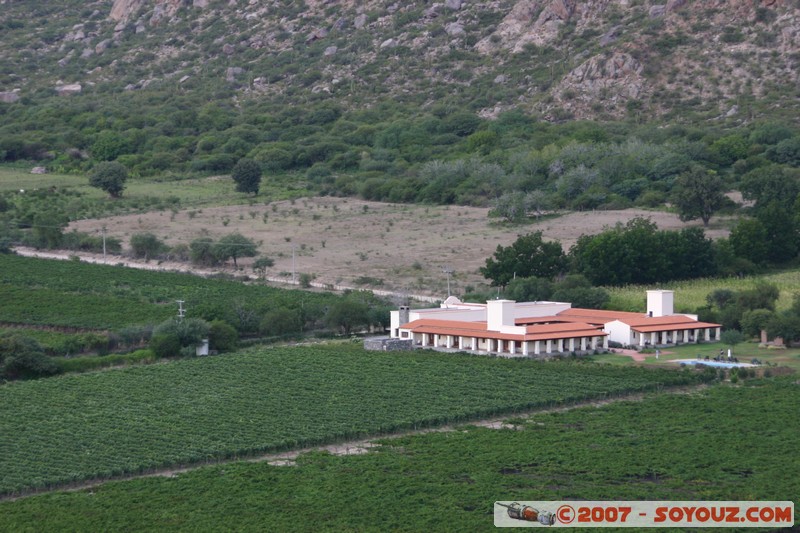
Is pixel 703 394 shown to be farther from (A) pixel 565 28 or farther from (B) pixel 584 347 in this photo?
(A) pixel 565 28

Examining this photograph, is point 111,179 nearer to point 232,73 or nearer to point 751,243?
point 751,243

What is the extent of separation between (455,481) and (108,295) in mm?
30127

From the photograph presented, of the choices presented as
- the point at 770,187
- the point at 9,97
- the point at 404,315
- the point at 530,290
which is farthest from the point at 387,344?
the point at 9,97

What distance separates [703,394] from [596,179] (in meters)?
44.2

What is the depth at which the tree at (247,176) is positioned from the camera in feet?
293

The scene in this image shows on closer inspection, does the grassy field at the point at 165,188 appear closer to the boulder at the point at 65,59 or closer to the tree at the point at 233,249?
the tree at the point at 233,249

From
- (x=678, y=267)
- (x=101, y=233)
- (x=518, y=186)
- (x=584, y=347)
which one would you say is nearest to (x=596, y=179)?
(x=518, y=186)

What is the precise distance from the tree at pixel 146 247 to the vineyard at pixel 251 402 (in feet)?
71.3

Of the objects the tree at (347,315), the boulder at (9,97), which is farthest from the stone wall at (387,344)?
the boulder at (9,97)

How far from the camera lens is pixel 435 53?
122 metres

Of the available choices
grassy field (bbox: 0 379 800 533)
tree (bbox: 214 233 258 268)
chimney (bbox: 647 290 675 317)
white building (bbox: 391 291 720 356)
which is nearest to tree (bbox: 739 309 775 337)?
white building (bbox: 391 291 720 356)

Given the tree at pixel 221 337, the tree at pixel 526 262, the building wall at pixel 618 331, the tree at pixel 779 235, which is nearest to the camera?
the tree at pixel 221 337

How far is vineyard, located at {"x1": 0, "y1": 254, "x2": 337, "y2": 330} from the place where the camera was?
53.2 metres

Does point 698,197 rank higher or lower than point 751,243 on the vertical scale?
higher
